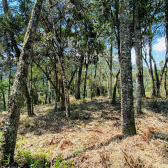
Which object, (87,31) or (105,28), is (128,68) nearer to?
(105,28)

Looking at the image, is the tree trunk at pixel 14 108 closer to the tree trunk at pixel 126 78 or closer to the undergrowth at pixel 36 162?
the undergrowth at pixel 36 162

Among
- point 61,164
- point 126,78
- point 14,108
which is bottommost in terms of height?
point 61,164

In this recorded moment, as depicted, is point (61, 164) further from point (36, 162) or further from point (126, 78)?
point (126, 78)

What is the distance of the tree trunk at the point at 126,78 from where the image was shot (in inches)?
147

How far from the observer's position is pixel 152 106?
765cm

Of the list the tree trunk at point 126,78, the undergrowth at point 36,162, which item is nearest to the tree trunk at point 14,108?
the undergrowth at point 36,162

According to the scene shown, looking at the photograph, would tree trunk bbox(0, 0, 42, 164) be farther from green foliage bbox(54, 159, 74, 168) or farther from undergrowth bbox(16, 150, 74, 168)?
green foliage bbox(54, 159, 74, 168)

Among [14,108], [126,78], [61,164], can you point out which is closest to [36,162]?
[61,164]

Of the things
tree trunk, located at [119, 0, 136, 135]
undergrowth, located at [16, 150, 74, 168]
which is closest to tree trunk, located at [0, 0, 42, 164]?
undergrowth, located at [16, 150, 74, 168]

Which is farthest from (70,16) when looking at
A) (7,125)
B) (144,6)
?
(7,125)

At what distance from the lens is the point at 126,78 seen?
3.74 metres

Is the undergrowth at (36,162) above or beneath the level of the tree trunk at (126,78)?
beneath

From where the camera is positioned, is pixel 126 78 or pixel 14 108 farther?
pixel 126 78

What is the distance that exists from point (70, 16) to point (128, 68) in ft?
23.9
